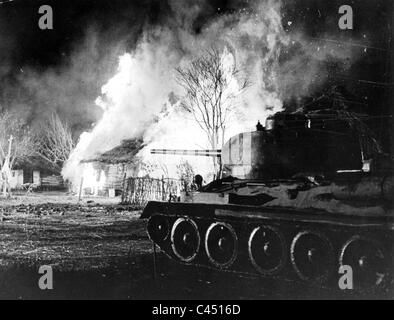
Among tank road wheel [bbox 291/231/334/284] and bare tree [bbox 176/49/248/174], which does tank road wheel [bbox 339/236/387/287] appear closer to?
tank road wheel [bbox 291/231/334/284]

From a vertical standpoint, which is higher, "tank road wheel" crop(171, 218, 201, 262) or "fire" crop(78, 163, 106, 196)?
"fire" crop(78, 163, 106, 196)

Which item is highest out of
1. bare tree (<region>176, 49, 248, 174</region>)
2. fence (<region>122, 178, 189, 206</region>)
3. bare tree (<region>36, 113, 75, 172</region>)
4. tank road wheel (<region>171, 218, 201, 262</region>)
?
bare tree (<region>176, 49, 248, 174</region>)

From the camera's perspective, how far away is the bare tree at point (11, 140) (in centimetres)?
1173

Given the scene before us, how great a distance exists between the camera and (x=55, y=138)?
16.8 m

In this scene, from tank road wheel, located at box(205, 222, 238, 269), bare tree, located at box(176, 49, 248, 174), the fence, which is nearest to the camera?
tank road wheel, located at box(205, 222, 238, 269)

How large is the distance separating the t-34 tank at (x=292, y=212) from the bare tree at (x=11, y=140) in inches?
243

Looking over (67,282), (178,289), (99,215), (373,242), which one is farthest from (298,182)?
(99,215)

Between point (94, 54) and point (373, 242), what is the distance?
8.27 meters

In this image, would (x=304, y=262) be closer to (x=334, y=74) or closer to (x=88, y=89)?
(x=88, y=89)

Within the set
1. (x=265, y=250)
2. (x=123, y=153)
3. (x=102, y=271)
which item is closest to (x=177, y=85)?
(x=123, y=153)

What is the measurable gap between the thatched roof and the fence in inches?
37.8

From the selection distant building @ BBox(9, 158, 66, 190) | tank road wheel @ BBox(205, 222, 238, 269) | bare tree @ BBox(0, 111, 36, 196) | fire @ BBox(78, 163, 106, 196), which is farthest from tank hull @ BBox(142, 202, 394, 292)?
distant building @ BBox(9, 158, 66, 190)

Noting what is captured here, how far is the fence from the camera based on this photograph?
14.4 m

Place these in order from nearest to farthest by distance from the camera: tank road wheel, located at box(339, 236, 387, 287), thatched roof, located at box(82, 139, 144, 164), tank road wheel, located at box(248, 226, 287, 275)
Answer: tank road wheel, located at box(339, 236, 387, 287) < tank road wheel, located at box(248, 226, 287, 275) < thatched roof, located at box(82, 139, 144, 164)
